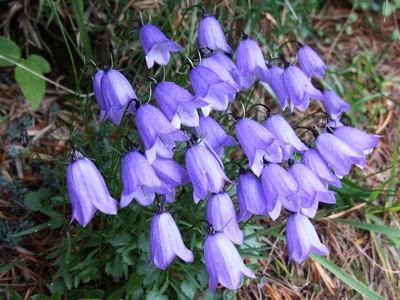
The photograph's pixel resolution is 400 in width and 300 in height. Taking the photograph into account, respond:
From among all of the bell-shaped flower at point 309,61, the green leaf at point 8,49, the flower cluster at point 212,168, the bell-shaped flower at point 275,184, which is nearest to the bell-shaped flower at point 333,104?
the bell-shaped flower at point 309,61

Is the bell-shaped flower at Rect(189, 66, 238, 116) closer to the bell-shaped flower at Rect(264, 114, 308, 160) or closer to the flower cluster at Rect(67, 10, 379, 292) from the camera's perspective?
the flower cluster at Rect(67, 10, 379, 292)

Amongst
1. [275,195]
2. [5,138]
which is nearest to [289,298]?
[275,195]

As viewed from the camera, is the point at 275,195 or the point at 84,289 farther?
the point at 84,289

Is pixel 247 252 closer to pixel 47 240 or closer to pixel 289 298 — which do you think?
pixel 289 298

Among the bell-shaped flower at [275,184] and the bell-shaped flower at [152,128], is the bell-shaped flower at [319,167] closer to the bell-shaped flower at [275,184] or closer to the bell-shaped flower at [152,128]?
the bell-shaped flower at [275,184]

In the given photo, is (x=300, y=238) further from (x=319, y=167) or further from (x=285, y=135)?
(x=285, y=135)

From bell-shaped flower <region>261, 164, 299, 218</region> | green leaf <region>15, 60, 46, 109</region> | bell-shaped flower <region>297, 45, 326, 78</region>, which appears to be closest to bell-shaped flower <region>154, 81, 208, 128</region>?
bell-shaped flower <region>261, 164, 299, 218</region>
